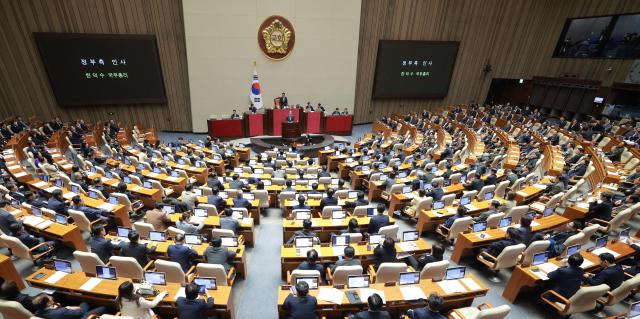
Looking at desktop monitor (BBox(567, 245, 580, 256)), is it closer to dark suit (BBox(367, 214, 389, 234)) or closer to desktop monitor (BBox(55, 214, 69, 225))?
dark suit (BBox(367, 214, 389, 234))

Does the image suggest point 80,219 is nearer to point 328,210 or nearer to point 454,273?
point 328,210

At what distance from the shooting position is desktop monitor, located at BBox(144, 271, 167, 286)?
4938 mm

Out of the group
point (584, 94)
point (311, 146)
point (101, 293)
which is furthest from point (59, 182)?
point (584, 94)

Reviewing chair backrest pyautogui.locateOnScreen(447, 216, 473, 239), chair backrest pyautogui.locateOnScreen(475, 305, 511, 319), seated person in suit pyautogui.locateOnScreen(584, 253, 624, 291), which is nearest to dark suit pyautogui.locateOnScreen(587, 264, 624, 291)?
seated person in suit pyautogui.locateOnScreen(584, 253, 624, 291)

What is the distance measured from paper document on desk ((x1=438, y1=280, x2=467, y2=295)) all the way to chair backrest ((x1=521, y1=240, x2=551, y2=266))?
5.08 ft

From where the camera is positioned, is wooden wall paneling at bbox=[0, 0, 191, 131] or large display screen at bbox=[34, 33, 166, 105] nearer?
wooden wall paneling at bbox=[0, 0, 191, 131]

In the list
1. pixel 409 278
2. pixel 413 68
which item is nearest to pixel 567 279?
pixel 409 278

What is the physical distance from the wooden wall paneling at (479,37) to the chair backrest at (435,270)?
56.2ft

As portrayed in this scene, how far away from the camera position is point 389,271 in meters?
5.25

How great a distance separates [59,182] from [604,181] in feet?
54.6

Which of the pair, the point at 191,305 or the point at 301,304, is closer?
the point at 191,305

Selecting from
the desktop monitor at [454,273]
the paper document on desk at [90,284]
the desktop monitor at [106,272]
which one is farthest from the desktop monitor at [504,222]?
the paper document on desk at [90,284]

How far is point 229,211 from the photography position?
7047mm

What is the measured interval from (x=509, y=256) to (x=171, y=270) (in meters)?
6.26
